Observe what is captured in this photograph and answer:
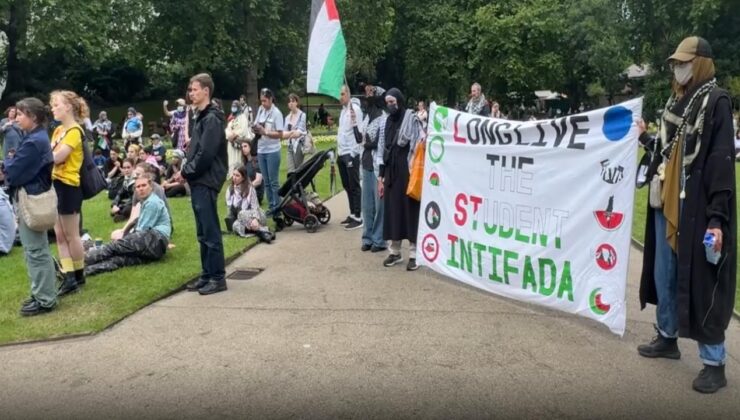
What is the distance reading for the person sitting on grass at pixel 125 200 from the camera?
11.4 meters

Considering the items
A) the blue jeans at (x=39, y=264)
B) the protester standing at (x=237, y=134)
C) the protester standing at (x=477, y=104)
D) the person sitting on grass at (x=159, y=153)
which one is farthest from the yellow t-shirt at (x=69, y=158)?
the person sitting on grass at (x=159, y=153)

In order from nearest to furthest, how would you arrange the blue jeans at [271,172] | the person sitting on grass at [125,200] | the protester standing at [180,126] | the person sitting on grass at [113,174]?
the blue jeans at [271,172] → the person sitting on grass at [125,200] → the person sitting on grass at [113,174] → the protester standing at [180,126]

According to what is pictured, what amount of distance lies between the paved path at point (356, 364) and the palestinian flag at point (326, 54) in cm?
281

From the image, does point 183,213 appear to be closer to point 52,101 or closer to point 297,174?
point 297,174

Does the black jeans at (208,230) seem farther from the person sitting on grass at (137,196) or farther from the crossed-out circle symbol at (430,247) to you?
the crossed-out circle symbol at (430,247)

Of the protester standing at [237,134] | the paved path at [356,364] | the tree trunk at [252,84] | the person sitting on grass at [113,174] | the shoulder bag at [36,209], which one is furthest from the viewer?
the tree trunk at [252,84]

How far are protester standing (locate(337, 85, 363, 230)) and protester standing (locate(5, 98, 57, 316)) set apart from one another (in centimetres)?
430

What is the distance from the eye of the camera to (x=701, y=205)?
14.3ft

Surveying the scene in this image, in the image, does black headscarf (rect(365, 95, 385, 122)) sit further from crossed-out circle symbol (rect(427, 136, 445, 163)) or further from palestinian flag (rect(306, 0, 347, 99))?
crossed-out circle symbol (rect(427, 136, 445, 163))

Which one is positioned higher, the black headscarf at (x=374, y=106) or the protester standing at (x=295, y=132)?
the black headscarf at (x=374, y=106)

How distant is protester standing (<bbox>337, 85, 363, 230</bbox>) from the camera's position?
9797 millimetres

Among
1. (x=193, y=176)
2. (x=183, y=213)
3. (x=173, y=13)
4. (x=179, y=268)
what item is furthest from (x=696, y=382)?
(x=173, y=13)

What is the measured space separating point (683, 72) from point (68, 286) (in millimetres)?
5584

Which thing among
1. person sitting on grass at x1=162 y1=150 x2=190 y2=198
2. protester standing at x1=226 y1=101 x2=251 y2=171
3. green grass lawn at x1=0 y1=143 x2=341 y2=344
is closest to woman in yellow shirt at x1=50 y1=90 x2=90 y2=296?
green grass lawn at x1=0 y1=143 x2=341 y2=344
